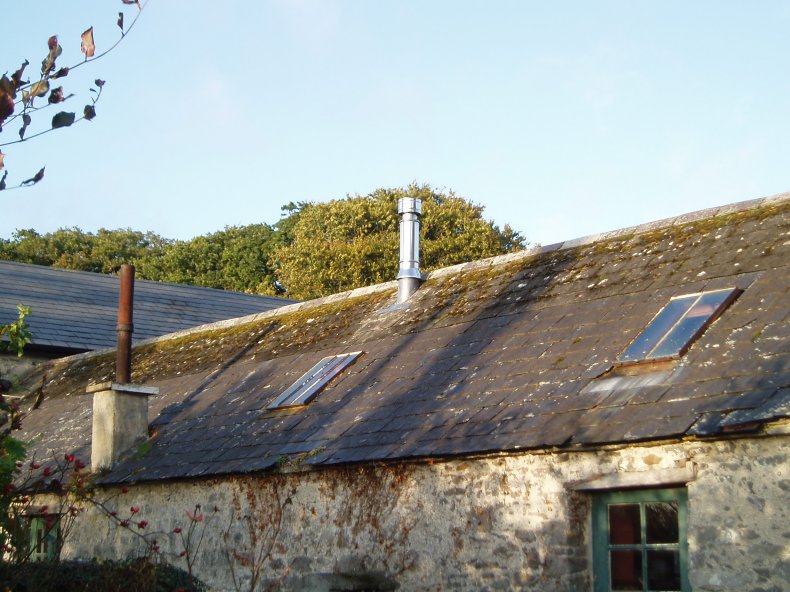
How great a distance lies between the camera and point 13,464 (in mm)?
6922

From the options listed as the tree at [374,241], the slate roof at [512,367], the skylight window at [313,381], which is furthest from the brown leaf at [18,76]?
the tree at [374,241]

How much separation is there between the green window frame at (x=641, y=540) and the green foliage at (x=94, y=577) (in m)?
A: 4.02

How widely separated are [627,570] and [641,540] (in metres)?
0.29

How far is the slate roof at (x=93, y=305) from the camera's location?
25.6 m

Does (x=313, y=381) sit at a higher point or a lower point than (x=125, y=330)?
lower

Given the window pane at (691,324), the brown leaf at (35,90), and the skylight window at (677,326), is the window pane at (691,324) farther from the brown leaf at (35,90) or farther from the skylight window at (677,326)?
the brown leaf at (35,90)

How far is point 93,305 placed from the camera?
2761 cm

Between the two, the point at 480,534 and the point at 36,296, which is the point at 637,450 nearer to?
the point at 480,534

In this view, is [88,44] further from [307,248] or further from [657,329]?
[307,248]

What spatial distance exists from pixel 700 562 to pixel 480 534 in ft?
7.51

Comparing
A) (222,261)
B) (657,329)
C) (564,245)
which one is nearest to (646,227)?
(564,245)

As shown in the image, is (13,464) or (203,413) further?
(203,413)

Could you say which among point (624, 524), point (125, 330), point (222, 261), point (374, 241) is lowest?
point (624, 524)

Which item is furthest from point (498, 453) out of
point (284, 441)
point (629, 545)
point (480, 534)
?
point (284, 441)
